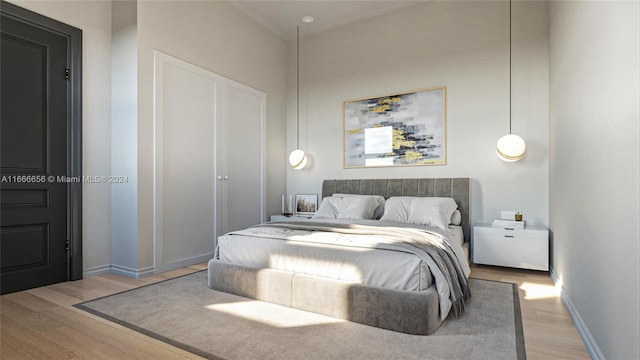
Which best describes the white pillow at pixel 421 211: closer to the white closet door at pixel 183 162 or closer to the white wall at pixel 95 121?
the white closet door at pixel 183 162

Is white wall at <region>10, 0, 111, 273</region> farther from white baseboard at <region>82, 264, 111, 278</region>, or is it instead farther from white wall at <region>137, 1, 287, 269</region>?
white wall at <region>137, 1, 287, 269</region>

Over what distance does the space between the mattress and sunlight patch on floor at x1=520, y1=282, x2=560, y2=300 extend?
0.76m

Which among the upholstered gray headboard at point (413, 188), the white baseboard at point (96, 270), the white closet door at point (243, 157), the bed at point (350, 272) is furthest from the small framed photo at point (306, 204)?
the white baseboard at point (96, 270)

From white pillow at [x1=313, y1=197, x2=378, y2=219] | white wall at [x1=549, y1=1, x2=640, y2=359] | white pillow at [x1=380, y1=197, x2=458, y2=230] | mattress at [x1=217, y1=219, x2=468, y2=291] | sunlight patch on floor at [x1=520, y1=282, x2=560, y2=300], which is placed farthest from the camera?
white pillow at [x1=313, y1=197, x2=378, y2=219]

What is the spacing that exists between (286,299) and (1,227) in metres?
2.51

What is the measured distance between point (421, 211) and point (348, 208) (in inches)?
34.0

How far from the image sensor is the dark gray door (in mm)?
2922

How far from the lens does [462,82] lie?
4.23 m

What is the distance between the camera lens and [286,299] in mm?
2562

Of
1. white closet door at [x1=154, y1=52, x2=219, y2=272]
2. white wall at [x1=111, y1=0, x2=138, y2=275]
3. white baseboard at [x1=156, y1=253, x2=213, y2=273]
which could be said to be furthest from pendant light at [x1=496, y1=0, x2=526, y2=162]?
white wall at [x1=111, y1=0, x2=138, y2=275]

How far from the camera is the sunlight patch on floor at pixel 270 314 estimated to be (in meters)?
2.29

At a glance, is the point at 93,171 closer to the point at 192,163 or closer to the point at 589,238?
the point at 192,163

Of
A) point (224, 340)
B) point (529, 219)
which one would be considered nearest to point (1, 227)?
point (224, 340)

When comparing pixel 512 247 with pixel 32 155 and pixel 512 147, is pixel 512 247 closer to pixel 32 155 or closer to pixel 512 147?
pixel 512 147
